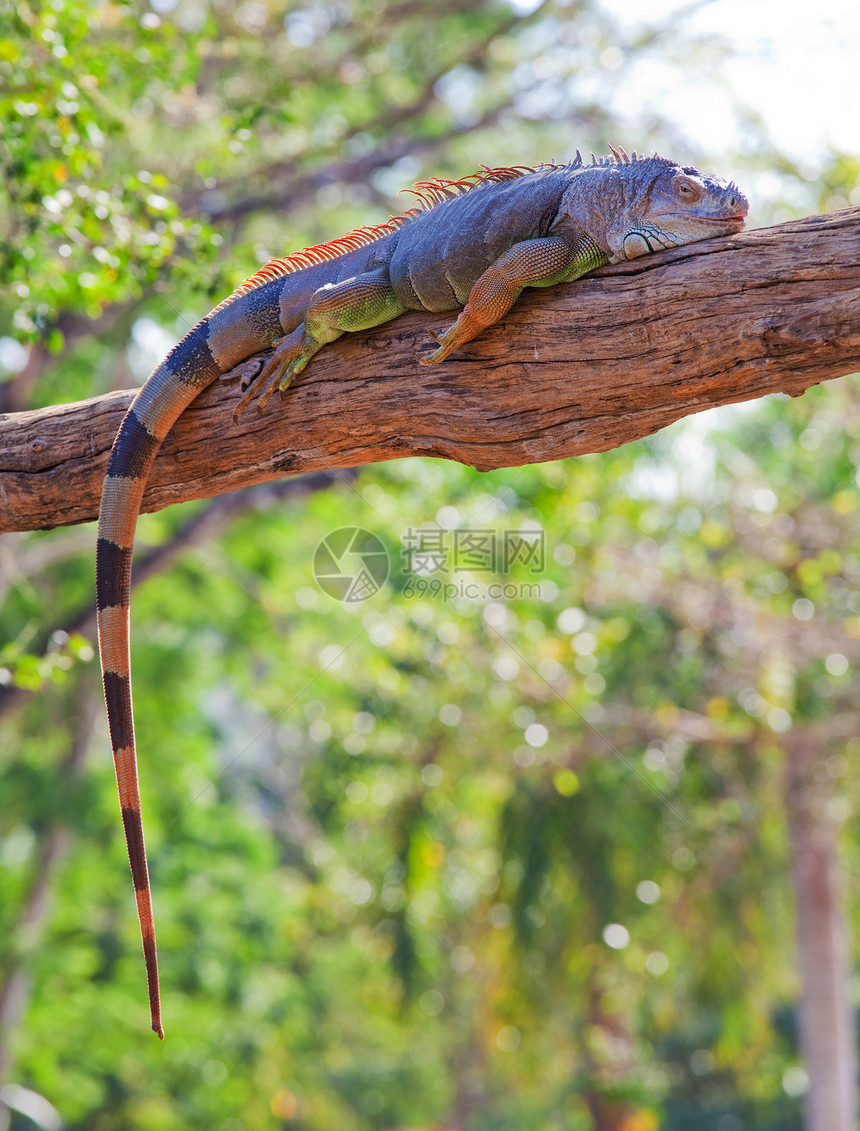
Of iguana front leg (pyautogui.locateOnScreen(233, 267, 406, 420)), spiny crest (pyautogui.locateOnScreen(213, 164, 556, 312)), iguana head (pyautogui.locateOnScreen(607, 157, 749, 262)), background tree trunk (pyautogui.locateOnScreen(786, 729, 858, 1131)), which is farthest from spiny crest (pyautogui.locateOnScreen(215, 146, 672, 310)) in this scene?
background tree trunk (pyautogui.locateOnScreen(786, 729, 858, 1131))

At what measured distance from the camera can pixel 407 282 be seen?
3.64m

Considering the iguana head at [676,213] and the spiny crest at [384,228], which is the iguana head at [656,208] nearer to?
the iguana head at [676,213]

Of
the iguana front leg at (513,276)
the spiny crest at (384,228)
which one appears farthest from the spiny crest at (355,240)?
the iguana front leg at (513,276)

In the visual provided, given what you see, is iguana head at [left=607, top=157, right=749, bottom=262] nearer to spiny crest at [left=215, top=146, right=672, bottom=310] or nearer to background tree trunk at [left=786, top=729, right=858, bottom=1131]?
spiny crest at [left=215, top=146, right=672, bottom=310]

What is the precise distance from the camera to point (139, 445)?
3.70 meters

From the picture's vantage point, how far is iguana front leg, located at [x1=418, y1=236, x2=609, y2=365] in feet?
11.0

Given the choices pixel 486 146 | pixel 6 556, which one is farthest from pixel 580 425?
pixel 486 146

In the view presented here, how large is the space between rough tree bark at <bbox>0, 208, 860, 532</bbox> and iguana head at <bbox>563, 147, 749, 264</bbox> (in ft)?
0.23

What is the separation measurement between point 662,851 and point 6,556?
6.88 meters

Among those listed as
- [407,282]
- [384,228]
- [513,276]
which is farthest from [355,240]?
[513,276]

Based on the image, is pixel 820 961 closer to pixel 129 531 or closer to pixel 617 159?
pixel 617 159

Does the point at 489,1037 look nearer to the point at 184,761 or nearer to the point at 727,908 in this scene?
the point at 727,908

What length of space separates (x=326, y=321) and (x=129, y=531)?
0.98 meters

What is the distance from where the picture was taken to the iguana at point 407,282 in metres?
3.35
